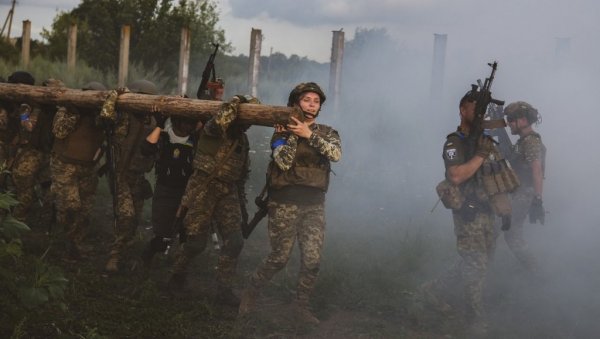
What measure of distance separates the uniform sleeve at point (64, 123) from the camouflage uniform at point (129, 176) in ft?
1.53

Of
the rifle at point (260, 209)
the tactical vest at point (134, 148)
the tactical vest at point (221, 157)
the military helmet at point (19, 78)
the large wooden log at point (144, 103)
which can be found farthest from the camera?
the military helmet at point (19, 78)

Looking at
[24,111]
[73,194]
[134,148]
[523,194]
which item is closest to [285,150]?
[134,148]

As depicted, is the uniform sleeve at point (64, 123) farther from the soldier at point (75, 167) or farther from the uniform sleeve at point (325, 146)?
the uniform sleeve at point (325, 146)

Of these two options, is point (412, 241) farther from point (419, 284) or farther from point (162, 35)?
point (162, 35)

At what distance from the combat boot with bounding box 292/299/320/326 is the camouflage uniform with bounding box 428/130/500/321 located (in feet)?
4.83

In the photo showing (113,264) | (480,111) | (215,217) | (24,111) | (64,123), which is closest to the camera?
(480,111)

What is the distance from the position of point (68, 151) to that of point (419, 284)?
414 centimetres

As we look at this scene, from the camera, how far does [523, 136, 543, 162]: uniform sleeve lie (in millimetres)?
7383

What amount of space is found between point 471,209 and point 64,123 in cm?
444

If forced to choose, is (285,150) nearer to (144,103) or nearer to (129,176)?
(144,103)

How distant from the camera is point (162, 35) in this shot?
21891 mm

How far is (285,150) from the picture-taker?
19.0 ft

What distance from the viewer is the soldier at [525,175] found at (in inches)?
288

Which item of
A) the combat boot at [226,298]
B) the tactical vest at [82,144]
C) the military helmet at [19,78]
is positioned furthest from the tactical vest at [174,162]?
the military helmet at [19,78]
